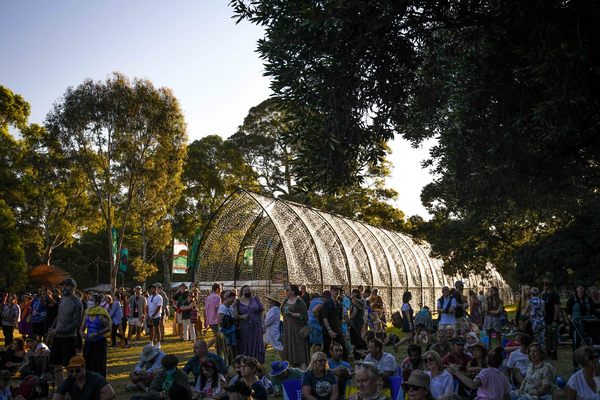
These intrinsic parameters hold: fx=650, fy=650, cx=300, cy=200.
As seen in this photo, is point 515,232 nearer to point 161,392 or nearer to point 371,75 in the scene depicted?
point 371,75

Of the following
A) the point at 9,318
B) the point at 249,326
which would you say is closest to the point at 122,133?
the point at 9,318

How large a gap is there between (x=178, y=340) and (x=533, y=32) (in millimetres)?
16000

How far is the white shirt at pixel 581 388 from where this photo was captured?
768 cm

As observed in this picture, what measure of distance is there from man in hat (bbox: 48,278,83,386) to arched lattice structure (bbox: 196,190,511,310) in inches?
492

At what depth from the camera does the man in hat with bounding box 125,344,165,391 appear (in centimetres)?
1124

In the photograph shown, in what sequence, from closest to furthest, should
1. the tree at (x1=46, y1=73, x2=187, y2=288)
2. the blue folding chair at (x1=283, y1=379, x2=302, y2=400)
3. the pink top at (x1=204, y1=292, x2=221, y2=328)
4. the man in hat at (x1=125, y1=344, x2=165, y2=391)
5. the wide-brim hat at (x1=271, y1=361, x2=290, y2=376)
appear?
the blue folding chair at (x1=283, y1=379, x2=302, y2=400), the wide-brim hat at (x1=271, y1=361, x2=290, y2=376), the man in hat at (x1=125, y1=344, x2=165, y2=391), the pink top at (x1=204, y1=292, x2=221, y2=328), the tree at (x1=46, y1=73, x2=187, y2=288)

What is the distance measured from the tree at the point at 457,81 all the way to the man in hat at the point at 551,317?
3158 millimetres

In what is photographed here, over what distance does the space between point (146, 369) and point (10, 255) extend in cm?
2393

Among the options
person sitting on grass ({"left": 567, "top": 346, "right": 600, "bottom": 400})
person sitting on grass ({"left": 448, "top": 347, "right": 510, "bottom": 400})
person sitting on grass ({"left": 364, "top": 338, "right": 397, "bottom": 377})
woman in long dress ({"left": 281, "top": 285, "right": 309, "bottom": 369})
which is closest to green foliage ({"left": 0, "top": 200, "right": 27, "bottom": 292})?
woman in long dress ({"left": 281, "top": 285, "right": 309, "bottom": 369})

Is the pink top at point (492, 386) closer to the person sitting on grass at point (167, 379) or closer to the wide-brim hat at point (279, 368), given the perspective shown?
the wide-brim hat at point (279, 368)

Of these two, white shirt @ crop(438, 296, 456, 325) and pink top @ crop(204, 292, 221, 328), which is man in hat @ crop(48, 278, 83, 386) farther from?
white shirt @ crop(438, 296, 456, 325)

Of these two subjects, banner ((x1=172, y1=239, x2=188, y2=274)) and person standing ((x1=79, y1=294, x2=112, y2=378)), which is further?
banner ((x1=172, y1=239, x2=188, y2=274))

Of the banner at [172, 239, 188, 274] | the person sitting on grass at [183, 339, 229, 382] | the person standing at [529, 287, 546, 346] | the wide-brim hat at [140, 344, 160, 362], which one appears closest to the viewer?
the person sitting on grass at [183, 339, 229, 382]

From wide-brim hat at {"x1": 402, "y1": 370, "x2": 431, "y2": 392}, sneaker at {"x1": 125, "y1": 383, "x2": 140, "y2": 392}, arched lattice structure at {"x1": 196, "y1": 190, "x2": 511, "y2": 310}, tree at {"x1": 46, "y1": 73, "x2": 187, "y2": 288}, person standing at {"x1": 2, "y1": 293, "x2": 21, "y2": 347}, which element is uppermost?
tree at {"x1": 46, "y1": 73, "x2": 187, "y2": 288}
